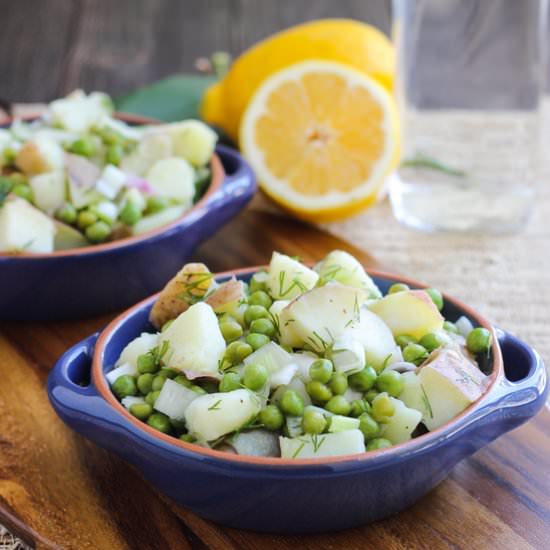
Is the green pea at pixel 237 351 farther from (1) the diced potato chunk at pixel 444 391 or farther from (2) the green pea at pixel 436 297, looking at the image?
(2) the green pea at pixel 436 297

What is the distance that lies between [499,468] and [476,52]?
136 cm

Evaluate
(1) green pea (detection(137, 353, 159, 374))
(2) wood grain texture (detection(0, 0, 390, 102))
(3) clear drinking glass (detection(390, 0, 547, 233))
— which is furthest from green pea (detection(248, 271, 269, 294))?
(2) wood grain texture (detection(0, 0, 390, 102))

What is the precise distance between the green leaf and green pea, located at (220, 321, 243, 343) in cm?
166

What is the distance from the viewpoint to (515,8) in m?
2.72

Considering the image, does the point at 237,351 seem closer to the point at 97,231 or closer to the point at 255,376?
the point at 255,376

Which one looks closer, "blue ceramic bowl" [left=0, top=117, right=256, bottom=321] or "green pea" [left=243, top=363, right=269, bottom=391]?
"green pea" [left=243, top=363, right=269, bottom=391]

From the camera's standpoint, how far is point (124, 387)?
172 cm

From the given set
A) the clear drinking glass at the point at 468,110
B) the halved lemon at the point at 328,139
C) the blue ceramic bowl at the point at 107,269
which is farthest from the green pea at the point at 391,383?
the clear drinking glass at the point at 468,110

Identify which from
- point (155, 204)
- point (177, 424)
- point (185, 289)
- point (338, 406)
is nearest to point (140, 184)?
point (155, 204)

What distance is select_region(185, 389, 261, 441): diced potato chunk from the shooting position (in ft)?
5.12

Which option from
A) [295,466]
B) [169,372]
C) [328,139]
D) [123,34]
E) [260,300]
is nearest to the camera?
[295,466]

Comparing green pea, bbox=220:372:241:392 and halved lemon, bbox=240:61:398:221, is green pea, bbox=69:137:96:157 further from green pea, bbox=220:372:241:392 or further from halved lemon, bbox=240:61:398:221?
green pea, bbox=220:372:241:392

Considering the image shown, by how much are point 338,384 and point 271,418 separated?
0.12m

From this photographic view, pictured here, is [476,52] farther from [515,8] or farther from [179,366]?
[179,366]
